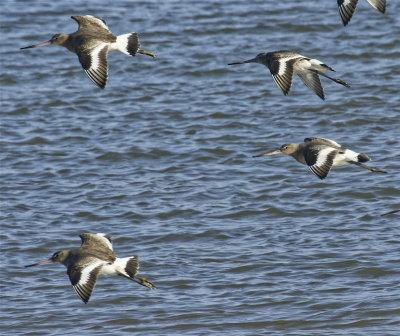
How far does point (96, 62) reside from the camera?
8.61 meters

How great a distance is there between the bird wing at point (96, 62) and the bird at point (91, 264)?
4.15 feet

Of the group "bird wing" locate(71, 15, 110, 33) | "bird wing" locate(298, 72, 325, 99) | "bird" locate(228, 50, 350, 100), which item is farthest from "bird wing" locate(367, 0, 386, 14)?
"bird wing" locate(71, 15, 110, 33)

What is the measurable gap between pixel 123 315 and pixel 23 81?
24.0 feet

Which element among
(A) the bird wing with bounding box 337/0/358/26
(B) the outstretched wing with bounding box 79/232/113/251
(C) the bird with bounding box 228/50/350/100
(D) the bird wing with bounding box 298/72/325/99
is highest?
(A) the bird wing with bounding box 337/0/358/26

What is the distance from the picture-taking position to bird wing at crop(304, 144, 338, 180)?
8.23m

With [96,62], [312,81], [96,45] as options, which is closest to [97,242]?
[96,62]

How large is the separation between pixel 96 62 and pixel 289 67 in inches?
65.2

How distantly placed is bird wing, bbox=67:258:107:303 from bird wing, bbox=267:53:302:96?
2142 mm

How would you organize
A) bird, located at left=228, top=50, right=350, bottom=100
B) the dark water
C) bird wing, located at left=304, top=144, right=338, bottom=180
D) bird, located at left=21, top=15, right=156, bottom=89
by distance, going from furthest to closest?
bird, located at left=228, top=50, right=350, bottom=100 → the dark water → bird, located at left=21, top=15, right=156, bottom=89 → bird wing, located at left=304, top=144, right=338, bottom=180

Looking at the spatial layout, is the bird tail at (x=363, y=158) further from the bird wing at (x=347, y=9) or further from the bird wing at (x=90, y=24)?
the bird wing at (x=90, y=24)

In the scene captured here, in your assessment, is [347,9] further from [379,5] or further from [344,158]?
[344,158]

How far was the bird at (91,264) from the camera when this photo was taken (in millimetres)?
7398

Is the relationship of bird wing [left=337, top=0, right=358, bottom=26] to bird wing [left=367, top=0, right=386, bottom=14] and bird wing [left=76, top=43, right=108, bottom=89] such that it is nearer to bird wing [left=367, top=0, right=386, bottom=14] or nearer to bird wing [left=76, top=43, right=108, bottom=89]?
bird wing [left=367, top=0, right=386, bottom=14]

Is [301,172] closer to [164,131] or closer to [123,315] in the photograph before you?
[164,131]
